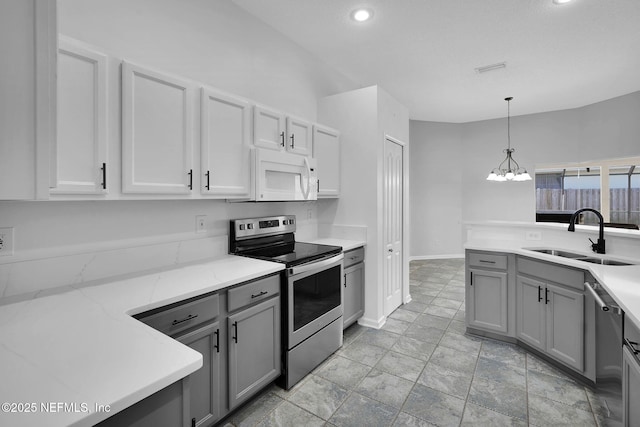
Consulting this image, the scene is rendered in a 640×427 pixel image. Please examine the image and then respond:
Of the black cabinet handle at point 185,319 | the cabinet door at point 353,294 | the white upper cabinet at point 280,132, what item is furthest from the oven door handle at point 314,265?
the white upper cabinet at point 280,132

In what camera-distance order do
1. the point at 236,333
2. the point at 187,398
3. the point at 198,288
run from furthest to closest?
the point at 236,333, the point at 198,288, the point at 187,398

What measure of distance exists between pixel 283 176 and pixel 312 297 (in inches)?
39.4

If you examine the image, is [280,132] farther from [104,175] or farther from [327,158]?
[104,175]

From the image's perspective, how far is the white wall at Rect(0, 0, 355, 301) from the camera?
159cm

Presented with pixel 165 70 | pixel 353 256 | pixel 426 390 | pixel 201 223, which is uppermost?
pixel 165 70

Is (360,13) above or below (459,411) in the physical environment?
above

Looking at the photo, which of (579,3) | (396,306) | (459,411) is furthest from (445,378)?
(579,3)

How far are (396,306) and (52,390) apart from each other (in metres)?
3.43

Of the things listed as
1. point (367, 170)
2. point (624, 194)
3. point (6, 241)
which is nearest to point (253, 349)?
point (6, 241)

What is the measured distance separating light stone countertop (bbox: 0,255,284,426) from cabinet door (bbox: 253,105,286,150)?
1258 mm

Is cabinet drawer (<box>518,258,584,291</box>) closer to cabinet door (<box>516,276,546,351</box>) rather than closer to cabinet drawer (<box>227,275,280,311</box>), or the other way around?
cabinet door (<box>516,276,546,351</box>)

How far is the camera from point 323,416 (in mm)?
1917

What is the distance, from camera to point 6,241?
149 centimetres

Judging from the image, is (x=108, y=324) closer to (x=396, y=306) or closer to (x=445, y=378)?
(x=445, y=378)
